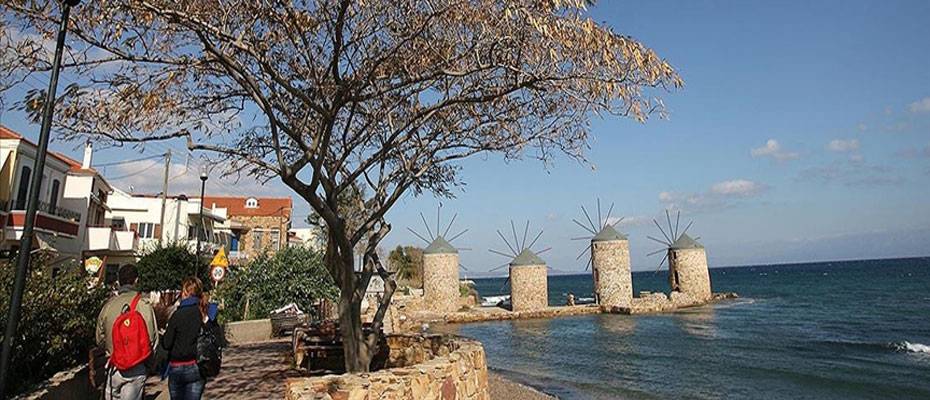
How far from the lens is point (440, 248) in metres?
45.3

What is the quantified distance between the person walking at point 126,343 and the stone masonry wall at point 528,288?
41.6 metres

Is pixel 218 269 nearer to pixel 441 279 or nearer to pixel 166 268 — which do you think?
pixel 166 268

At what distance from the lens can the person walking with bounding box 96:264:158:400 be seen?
4602mm

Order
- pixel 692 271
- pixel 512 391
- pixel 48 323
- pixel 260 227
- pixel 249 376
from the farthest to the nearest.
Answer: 1. pixel 692 271
2. pixel 260 227
3. pixel 512 391
4. pixel 249 376
5. pixel 48 323

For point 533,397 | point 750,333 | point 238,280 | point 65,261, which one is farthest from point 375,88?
point 750,333

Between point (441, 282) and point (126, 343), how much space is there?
4007cm

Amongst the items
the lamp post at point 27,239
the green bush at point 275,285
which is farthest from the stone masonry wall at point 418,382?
the green bush at point 275,285

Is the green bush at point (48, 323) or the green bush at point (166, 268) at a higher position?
the green bush at point (166, 268)

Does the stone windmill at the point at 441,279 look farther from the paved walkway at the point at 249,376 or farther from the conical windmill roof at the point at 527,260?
the paved walkway at the point at 249,376

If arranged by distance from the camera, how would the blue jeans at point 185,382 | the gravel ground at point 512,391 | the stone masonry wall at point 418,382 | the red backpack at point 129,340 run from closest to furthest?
the red backpack at point 129,340, the blue jeans at point 185,382, the stone masonry wall at point 418,382, the gravel ground at point 512,391

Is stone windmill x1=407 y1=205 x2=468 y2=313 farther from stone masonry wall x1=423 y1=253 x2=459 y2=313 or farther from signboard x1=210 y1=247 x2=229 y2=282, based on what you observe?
signboard x1=210 y1=247 x2=229 y2=282

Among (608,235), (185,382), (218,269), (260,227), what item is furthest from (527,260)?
(185,382)

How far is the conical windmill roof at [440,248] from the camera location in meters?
45.0

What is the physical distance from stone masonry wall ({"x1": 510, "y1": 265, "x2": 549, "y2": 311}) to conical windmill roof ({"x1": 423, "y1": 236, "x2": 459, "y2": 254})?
→ 5.71 meters
